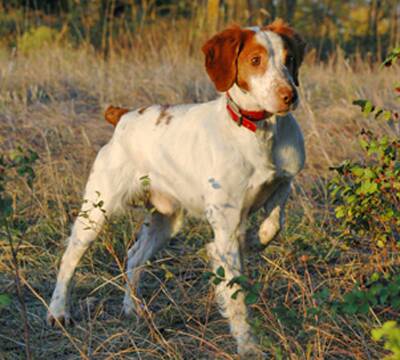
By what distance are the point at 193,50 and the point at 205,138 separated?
5972 mm

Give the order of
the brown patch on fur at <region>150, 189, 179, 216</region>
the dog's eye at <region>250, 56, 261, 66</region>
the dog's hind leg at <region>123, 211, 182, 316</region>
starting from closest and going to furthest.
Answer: the dog's eye at <region>250, 56, 261, 66</region> < the brown patch on fur at <region>150, 189, 179, 216</region> < the dog's hind leg at <region>123, 211, 182, 316</region>

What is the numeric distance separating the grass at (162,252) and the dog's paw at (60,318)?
0.15ft

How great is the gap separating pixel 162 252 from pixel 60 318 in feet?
2.85

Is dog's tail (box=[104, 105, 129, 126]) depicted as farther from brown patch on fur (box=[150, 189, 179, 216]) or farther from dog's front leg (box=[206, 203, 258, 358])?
dog's front leg (box=[206, 203, 258, 358])

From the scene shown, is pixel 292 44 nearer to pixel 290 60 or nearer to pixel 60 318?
pixel 290 60

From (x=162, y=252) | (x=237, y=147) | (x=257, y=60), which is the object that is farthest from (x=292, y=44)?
(x=162, y=252)

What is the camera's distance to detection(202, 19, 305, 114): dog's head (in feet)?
9.30

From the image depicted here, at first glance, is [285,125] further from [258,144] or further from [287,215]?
[287,215]

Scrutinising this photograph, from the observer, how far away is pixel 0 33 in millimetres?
11438

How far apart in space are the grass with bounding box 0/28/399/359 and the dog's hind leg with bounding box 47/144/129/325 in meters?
0.09

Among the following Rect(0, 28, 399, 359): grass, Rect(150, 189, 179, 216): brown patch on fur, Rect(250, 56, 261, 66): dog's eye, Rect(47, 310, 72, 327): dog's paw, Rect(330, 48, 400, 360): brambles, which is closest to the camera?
Rect(330, 48, 400, 360): brambles

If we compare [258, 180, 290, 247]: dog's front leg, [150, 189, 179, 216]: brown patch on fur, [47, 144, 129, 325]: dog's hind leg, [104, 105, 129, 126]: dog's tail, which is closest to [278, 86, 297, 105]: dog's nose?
[258, 180, 290, 247]: dog's front leg

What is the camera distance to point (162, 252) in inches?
163

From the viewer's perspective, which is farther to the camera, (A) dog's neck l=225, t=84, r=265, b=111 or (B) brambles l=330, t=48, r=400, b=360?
(A) dog's neck l=225, t=84, r=265, b=111
